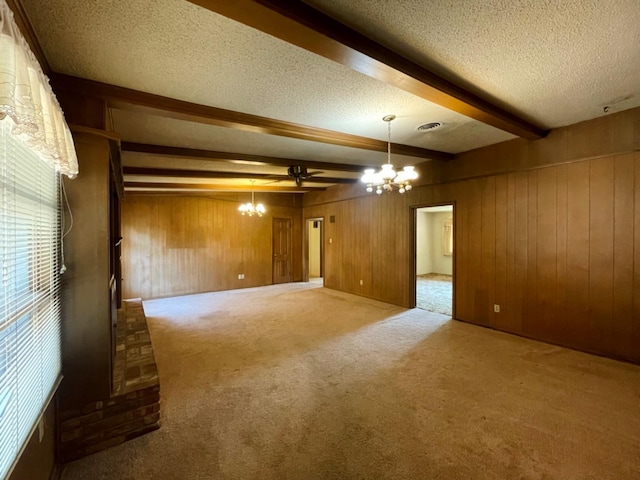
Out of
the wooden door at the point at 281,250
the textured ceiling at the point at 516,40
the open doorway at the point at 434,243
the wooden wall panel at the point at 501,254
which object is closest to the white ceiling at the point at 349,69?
the textured ceiling at the point at 516,40

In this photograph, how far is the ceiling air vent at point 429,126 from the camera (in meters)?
3.17

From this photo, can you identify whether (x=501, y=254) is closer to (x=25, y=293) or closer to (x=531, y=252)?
(x=531, y=252)

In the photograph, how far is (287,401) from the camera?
95.9 inches

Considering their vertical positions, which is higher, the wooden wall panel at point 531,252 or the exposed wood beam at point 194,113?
the exposed wood beam at point 194,113

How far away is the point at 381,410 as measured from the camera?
2.29 meters

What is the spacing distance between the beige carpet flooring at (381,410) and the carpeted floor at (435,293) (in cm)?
131

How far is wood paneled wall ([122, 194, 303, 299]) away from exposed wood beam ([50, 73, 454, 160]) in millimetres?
4607

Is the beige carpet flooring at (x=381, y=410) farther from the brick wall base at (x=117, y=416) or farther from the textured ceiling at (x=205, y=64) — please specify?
the textured ceiling at (x=205, y=64)

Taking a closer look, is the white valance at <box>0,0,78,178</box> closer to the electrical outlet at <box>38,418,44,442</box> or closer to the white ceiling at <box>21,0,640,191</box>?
the white ceiling at <box>21,0,640,191</box>

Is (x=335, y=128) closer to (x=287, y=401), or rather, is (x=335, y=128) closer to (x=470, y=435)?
(x=287, y=401)

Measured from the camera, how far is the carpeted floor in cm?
542

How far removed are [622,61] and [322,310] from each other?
461 centimetres

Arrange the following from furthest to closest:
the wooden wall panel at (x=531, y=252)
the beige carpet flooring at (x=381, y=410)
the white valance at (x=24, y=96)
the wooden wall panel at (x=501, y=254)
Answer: the wooden wall panel at (x=501, y=254) < the wooden wall panel at (x=531, y=252) < the beige carpet flooring at (x=381, y=410) < the white valance at (x=24, y=96)

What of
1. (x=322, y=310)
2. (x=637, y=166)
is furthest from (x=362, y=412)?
(x=637, y=166)
